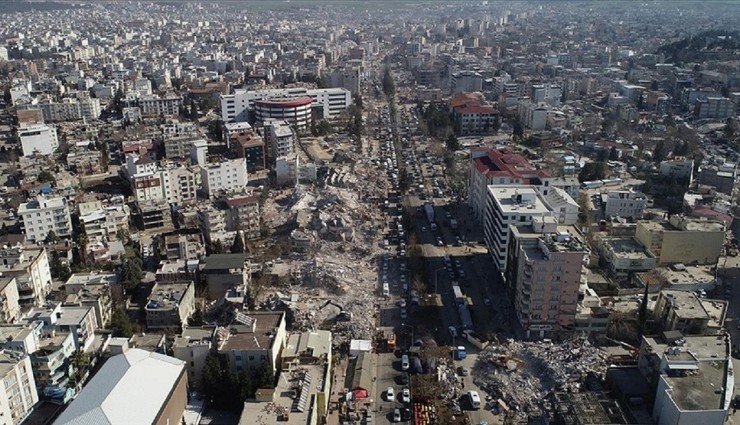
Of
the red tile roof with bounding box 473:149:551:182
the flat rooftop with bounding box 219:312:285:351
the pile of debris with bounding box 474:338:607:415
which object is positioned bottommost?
the pile of debris with bounding box 474:338:607:415

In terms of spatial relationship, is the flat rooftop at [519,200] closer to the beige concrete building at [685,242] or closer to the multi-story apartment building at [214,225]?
the beige concrete building at [685,242]

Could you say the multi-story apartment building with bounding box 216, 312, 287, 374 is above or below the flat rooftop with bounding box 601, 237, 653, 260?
above

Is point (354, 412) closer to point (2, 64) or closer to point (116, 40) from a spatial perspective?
point (2, 64)

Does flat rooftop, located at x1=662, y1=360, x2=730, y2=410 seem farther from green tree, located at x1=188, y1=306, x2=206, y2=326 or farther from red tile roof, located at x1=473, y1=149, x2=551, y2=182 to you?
green tree, located at x1=188, y1=306, x2=206, y2=326

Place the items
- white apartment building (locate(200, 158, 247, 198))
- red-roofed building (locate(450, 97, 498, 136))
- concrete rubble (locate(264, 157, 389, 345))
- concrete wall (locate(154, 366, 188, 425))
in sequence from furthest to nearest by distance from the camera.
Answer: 1. red-roofed building (locate(450, 97, 498, 136))
2. white apartment building (locate(200, 158, 247, 198))
3. concrete rubble (locate(264, 157, 389, 345))
4. concrete wall (locate(154, 366, 188, 425))

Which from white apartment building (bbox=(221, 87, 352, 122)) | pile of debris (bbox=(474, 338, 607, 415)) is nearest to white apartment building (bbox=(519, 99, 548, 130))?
white apartment building (bbox=(221, 87, 352, 122))

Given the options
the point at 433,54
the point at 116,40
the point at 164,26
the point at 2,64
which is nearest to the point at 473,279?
the point at 433,54

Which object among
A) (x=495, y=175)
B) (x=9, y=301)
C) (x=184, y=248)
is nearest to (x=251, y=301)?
(x=184, y=248)
